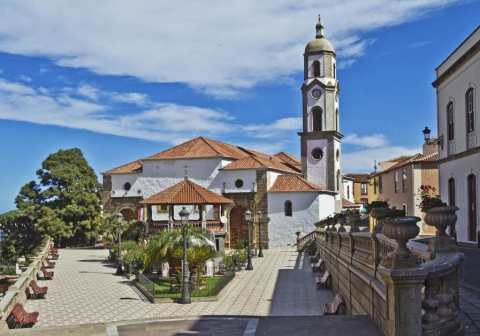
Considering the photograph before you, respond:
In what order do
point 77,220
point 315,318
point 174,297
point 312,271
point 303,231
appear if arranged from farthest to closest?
point 77,220 → point 303,231 → point 312,271 → point 174,297 → point 315,318

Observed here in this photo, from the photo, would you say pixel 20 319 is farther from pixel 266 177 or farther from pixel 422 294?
pixel 266 177

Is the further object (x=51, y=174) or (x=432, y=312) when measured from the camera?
(x=51, y=174)

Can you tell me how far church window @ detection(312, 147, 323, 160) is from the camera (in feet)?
150

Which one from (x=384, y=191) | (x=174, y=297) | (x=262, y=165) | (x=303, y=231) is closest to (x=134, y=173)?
(x=262, y=165)

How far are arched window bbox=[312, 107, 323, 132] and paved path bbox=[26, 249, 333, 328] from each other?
19.8 m

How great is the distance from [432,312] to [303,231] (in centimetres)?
3576

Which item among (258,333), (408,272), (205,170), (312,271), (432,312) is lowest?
(312,271)

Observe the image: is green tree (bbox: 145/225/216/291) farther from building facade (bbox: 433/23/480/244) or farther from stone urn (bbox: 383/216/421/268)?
stone urn (bbox: 383/216/421/268)

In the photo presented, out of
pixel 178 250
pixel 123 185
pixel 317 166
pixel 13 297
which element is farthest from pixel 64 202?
pixel 13 297

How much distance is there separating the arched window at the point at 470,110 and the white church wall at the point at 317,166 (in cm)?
2356

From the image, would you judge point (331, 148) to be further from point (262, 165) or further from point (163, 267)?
point (163, 267)

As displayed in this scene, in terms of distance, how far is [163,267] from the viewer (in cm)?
2362

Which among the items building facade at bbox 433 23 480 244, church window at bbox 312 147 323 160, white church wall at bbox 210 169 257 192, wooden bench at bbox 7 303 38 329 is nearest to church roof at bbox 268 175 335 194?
white church wall at bbox 210 169 257 192

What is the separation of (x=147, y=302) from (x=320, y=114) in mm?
31185
